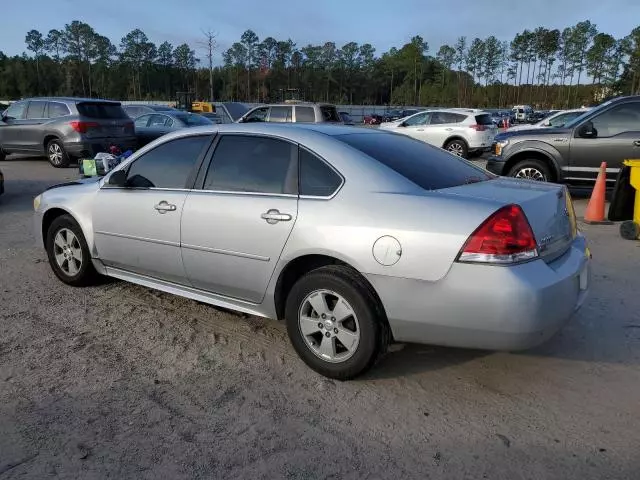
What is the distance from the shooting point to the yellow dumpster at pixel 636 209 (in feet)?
22.8

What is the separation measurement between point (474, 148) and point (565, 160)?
316 inches

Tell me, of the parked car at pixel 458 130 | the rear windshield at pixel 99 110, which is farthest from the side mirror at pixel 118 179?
the parked car at pixel 458 130

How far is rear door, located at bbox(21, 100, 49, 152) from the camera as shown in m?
13.9

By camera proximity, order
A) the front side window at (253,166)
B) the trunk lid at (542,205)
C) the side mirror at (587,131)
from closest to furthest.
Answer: the trunk lid at (542,205) < the front side window at (253,166) < the side mirror at (587,131)

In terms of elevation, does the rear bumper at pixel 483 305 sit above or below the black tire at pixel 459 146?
below

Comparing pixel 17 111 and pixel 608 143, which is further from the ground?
pixel 17 111

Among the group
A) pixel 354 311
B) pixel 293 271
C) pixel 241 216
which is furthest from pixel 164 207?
pixel 354 311

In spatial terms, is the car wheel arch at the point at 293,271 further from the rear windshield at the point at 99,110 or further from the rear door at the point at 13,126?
the rear door at the point at 13,126

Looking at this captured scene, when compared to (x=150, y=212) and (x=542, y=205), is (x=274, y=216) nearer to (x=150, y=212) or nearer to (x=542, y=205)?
(x=150, y=212)

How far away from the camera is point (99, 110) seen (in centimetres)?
1341

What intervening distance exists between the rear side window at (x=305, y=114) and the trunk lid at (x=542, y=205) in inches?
486

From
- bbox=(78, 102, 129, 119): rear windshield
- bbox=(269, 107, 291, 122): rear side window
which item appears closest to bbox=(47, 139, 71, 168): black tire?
bbox=(78, 102, 129, 119): rear windshield

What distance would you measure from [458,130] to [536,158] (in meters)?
7.91

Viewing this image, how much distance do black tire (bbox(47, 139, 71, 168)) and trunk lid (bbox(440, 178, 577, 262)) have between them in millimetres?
12673
